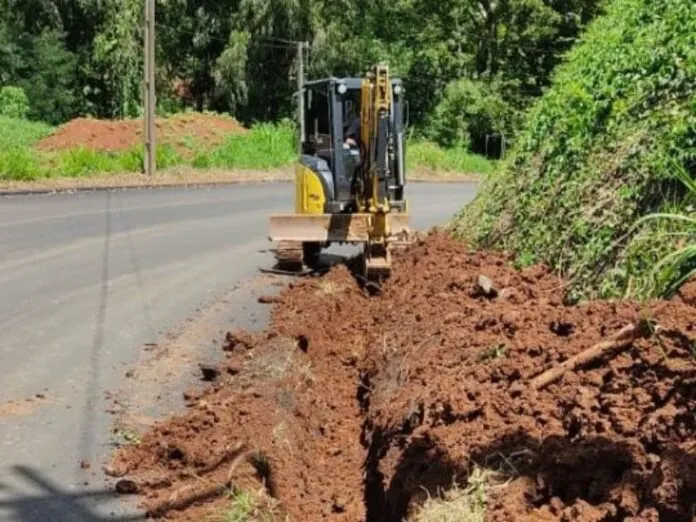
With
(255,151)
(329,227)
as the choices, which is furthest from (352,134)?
(255,151)

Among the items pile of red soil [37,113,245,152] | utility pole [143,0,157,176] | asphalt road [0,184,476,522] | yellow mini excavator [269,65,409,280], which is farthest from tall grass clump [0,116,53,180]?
yellow mini excavator [269,65,409,280]

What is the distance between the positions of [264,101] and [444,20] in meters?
10.8

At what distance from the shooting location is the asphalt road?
5.96 metres

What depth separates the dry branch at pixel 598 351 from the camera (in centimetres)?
521

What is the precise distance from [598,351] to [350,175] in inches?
303

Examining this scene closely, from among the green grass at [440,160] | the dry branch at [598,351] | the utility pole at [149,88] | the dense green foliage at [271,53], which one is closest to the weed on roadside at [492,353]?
the dry branch at [598,351]

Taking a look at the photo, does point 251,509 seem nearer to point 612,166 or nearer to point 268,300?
point 612,166

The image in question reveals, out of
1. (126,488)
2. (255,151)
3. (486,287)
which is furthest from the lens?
(255,151)

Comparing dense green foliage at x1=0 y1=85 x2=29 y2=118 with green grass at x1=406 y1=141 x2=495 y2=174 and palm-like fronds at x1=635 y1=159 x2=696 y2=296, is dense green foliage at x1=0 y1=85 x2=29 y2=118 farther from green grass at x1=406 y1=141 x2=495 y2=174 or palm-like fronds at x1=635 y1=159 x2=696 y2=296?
palm-like fronds at x1=635 y1=159 x2=696 y2=296

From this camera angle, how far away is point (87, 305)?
34.8 ft

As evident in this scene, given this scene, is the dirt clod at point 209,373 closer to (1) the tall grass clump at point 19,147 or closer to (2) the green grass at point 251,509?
(2) the green grass at point 251,509

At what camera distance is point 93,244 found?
1497 cm

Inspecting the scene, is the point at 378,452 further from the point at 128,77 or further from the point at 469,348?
the point at 128,77

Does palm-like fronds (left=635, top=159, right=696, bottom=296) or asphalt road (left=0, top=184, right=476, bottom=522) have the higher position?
palm-like fronds (left=635, top=159, right=696, bottom=296)
